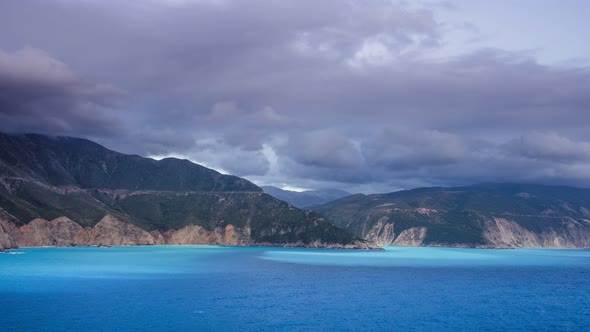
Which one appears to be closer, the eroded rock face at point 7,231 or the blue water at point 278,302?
the blue water at point 278,302

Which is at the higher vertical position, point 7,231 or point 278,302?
point 7,231

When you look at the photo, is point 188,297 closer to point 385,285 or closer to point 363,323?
point 363,323

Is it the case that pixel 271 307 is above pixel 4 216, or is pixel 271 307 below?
below

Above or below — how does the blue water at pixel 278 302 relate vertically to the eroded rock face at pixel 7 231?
below

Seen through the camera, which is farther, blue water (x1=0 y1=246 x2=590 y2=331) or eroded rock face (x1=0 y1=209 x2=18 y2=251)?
eroded rock face (x1=0 y1=209 x2=18 y2=251)

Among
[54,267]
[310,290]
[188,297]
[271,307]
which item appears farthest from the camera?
[54,267]

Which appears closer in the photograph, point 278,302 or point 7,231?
point 278,302

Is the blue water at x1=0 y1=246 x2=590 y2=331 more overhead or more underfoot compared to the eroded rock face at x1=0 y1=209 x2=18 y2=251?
more underfoot

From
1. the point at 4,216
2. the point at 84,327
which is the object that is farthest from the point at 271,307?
the point at 4,216

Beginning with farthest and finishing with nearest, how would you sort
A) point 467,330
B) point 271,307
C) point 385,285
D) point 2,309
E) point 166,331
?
1. point 385,285
2. point 271,307
3. point 2,309
4. point 467,330
5. point 166,331

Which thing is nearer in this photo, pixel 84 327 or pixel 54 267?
pixel 84 327
